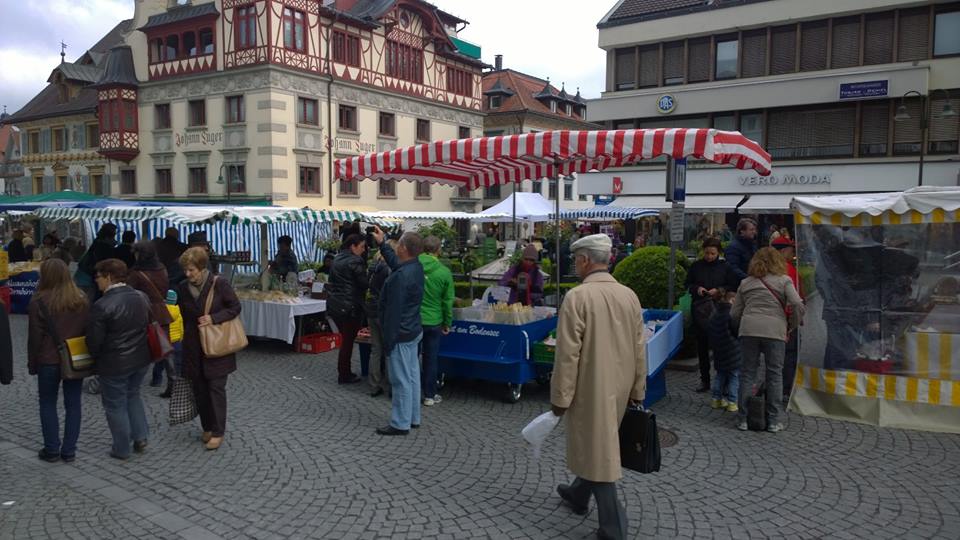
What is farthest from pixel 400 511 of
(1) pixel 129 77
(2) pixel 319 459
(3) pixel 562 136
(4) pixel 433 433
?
(1) pixel 129 77

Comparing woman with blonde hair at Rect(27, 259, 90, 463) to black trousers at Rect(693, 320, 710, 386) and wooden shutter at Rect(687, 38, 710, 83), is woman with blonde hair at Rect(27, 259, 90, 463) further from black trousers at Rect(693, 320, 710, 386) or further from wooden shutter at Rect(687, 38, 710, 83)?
wooden shutter at Rect(687, 38, 710, 83)

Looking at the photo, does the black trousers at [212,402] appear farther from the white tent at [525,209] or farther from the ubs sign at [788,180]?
the ubs sign at [788,180]

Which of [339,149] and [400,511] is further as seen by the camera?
[339,149]

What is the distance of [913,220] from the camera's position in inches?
257

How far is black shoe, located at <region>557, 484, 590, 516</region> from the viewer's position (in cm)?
450

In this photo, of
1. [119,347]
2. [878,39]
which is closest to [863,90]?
[878,39]

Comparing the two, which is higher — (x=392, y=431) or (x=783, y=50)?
(x=783, y=50)

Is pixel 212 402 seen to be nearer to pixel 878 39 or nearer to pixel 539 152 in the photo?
pixel 539 152

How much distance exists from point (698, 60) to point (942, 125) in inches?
338

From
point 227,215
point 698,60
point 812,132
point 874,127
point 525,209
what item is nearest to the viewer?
point 227,215

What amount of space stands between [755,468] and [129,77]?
34.2 meters

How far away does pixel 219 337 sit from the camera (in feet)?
18.0

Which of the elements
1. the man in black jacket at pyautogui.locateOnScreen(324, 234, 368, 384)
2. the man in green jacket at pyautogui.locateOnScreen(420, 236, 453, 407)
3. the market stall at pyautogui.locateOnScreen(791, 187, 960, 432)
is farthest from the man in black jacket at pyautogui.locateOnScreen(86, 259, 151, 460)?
the market stall at pyautogui.locateOnScreen(791, 187, 960, 432)

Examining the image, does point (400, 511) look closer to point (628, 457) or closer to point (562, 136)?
point (628, 457)
